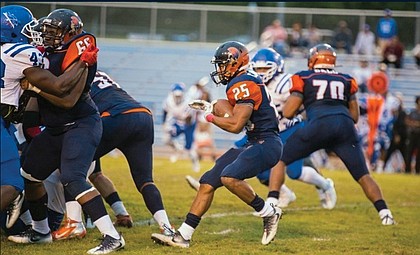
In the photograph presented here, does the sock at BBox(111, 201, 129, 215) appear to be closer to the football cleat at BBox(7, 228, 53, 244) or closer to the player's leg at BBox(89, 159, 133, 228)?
the player's leg at BBox(89, 159, 133, 228)

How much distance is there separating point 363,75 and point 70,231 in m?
13.5

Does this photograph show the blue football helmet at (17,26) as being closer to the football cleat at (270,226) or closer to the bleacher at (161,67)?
the football cleat at (270,226)

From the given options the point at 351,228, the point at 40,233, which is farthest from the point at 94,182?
the point at 351,228

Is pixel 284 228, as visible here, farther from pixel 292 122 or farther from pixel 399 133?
pixel 399 133

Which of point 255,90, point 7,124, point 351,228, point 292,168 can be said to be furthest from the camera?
point 292,168

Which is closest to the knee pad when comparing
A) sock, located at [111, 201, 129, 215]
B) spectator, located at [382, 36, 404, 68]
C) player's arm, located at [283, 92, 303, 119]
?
sock, located at [111, 201, 129, 215]

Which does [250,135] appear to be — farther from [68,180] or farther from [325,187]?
[325,187]

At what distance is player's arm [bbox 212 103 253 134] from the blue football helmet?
1.43 meters

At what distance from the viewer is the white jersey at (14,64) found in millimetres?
5551

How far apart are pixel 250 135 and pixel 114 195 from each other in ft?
4.65

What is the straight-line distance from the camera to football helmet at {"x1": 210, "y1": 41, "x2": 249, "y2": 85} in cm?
644

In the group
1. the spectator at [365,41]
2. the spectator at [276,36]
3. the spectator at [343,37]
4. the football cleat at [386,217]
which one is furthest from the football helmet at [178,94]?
the football cleat at [386,217]

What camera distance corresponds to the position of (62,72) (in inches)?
234

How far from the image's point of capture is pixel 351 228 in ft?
25.9
